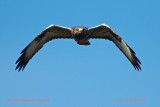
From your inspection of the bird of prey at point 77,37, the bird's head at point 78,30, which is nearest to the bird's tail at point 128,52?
the bird of prey at point 77,37

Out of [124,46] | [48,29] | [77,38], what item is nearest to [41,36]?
[48,29]

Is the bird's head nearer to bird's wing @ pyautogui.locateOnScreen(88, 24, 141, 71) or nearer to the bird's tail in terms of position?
bird's wing @ pyautogui.locateOnScreen(88, 24, 141, 71)

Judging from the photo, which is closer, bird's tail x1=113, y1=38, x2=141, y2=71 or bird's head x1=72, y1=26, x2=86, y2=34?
bird's head x1=72, y1=26, x2=86, y2=34

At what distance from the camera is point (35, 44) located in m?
17.2

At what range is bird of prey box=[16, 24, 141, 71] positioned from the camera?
15.9m

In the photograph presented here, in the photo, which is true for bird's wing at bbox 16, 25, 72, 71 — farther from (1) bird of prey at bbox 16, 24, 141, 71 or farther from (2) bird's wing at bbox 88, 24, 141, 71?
(2) bird's wing at bbox 88, 24, 141, 71

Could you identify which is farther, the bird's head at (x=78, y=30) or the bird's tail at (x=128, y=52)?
the bird's tail at (x=128, y=52)

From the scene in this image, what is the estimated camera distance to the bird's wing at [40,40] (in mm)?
16547

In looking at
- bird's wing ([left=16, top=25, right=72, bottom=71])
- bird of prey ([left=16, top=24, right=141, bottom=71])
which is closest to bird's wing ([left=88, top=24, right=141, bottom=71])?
bird of prey ([left=16, top=24, right=141, bottom=71])

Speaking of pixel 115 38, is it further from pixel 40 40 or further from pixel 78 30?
pixel 40 40

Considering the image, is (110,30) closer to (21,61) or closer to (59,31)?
(59,31)

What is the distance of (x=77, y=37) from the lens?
15.9 m

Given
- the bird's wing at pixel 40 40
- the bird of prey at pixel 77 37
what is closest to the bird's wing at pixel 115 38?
the bird of prey at pixel 77 37

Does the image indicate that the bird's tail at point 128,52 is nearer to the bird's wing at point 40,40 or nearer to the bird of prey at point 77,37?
the bird of prey at point 77,37
